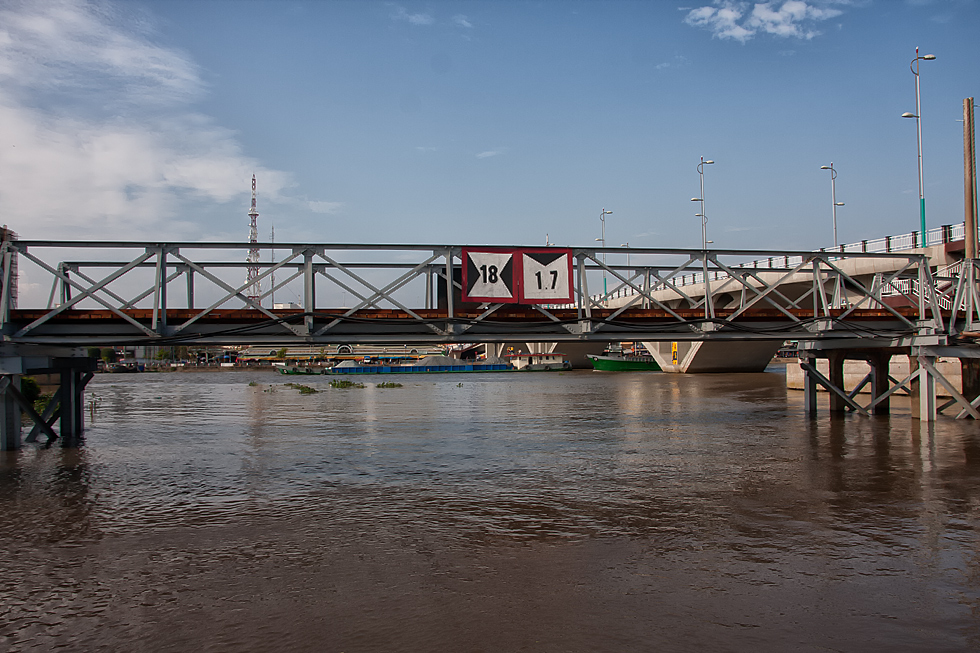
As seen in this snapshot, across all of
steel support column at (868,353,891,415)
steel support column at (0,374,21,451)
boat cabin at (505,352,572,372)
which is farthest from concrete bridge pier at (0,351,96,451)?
boat cabin at (505,352,572,372)

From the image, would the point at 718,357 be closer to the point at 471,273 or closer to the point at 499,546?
the point at 471,273

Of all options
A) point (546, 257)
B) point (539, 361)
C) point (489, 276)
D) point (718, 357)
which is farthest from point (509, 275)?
point (539, 361)

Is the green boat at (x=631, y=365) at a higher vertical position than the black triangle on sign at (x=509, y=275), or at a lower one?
lower

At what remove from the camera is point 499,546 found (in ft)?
33.6

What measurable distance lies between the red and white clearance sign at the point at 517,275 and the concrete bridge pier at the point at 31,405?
10.8 meters

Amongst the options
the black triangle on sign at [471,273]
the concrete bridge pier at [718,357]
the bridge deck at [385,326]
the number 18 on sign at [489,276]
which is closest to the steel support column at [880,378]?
the bridge deck at [385,326]

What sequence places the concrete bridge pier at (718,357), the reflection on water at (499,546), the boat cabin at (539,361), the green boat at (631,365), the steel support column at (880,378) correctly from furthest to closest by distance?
the boat cabin at (539,361) < the green boat at (631,365) < the concrete bridge pier at (718,357) < the steel support column at (880,378) < the reflection on water at (499,546)

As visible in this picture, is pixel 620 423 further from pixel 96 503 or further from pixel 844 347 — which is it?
pixel 96 503

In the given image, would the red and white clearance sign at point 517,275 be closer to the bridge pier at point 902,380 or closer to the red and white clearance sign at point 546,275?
the red and white clearance sign at point 546,275

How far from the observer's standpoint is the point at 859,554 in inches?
378

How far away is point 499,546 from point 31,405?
52.8 ft

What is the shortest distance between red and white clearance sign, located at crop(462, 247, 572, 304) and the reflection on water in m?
4.17

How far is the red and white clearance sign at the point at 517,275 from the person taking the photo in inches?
758

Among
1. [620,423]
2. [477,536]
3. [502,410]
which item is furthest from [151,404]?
[477,536]
